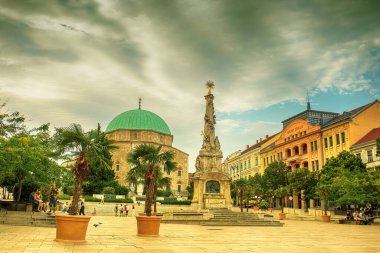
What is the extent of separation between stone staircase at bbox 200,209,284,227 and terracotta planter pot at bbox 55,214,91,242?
1365cm

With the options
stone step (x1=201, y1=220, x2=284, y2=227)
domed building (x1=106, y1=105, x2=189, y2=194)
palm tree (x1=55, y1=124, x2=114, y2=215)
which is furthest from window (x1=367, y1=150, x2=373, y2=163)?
domed building (x1=106, y1=105, x2=189, y2=194)

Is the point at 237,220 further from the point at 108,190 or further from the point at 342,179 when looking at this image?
the point at 108,190

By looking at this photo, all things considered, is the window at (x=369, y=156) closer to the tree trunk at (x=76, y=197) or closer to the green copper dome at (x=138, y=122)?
the tree trunk at (x=76, y=197)

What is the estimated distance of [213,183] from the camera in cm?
2869

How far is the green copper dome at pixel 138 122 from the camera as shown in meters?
79.7

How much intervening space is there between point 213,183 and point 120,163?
4836 cm

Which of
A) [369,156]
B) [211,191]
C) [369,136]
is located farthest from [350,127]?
[211,191]

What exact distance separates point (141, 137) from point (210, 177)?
50985 mm

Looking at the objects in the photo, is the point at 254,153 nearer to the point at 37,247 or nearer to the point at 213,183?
the point at 213,183

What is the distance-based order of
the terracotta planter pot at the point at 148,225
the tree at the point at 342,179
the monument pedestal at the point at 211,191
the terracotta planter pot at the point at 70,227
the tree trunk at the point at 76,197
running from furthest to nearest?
the tree at the point at 342,179 < the monument pedestal at the point at 211,191 < the terracotta planter pot at the point at 148,225 < the tree trunk at the point at 76,197 < the terracotta planter pot at the point at 70,227

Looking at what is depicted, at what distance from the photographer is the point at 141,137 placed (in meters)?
78.1

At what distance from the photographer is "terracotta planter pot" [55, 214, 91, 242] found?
1025cm

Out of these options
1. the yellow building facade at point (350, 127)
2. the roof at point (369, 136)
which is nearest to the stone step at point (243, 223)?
the yellow building facade at point (350, 127)

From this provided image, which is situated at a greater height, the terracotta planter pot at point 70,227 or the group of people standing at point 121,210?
the terracotta planter pot at point 70,227
